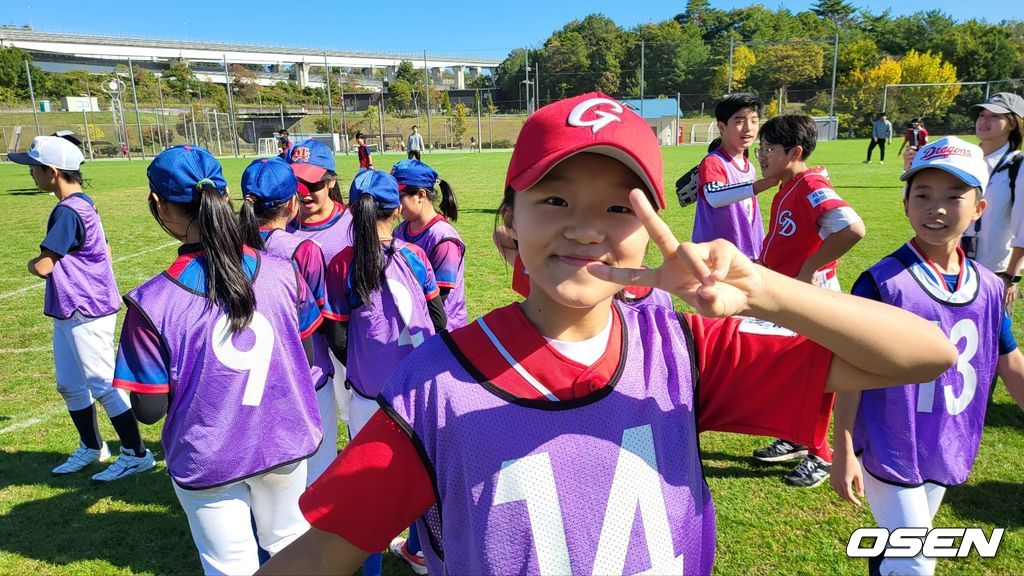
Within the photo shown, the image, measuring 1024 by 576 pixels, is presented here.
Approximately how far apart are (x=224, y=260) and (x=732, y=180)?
3.69 m

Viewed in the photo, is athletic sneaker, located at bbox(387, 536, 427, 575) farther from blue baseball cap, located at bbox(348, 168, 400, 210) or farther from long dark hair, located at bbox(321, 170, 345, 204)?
long dark hair, located at bbox(321, 170, 345, 204)

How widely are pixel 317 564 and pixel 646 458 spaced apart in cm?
68

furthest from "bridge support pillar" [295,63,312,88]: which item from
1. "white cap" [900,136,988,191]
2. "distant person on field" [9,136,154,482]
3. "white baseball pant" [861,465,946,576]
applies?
"white baseball pant" [861,465,946,576]

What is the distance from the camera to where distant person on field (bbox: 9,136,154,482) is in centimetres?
417

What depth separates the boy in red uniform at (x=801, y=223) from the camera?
12.3 feet

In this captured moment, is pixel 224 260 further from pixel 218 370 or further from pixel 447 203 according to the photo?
pixel 447 203

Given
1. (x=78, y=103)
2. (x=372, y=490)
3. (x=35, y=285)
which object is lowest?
(x=35, y=285)

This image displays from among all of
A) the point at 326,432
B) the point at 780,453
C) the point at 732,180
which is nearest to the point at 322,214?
the point at 326,432

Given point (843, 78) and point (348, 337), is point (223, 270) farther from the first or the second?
point (843, 78)

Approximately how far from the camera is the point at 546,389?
1235 millimetres

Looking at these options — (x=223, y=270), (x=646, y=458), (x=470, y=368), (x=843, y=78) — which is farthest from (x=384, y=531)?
(x=843, y=78)

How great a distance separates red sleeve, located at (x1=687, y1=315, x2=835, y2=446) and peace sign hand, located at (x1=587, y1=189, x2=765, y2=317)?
33 cm

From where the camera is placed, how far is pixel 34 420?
5.25 m

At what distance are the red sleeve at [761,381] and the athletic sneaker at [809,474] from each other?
313 centimetres
